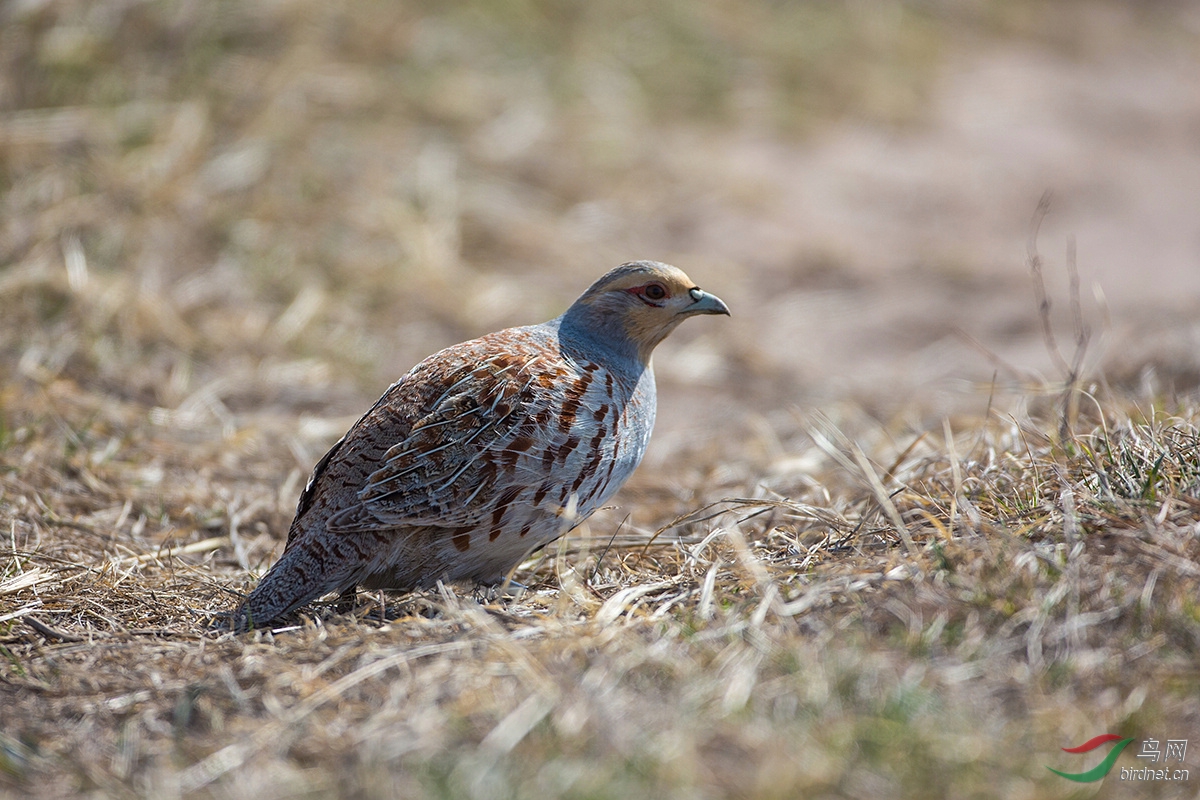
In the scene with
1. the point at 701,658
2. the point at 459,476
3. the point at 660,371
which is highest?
the point at 459,476

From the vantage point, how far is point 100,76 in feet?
23.7

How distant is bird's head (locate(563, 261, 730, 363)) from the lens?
12.1ft

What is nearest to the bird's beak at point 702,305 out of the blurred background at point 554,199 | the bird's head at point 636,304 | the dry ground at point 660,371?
the bird's head at point 636,304

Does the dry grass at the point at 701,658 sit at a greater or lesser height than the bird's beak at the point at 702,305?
lesser

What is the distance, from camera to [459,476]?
3.11 metres

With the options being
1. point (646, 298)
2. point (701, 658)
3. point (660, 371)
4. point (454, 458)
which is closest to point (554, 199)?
point (660, 371)

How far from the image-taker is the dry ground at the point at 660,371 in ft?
7.60

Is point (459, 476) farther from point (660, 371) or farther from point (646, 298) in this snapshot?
point (660, 371)

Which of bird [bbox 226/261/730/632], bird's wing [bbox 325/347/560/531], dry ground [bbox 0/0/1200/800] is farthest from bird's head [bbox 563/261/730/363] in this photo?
dry ground [bbox 0/0/1200/800]

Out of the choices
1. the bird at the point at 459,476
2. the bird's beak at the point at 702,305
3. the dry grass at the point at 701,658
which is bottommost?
the dry grass at the point at 701,658

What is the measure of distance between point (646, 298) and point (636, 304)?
4 centimetres

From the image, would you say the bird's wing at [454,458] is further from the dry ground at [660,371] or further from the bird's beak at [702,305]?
the bird's beak at [702,305]

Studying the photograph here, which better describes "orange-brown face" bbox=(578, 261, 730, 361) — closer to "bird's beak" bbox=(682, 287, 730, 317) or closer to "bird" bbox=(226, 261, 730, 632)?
"bird's beak" bbox=(682, 287, 730, 317)

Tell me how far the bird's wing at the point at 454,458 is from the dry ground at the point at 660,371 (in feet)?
0.97
